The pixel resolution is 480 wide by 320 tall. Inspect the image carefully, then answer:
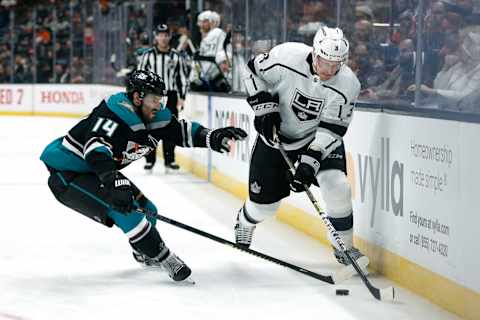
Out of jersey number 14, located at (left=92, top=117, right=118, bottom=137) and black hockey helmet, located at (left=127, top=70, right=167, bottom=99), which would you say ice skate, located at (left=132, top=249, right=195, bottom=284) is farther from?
black hockey helmet, located at (left=127, top=70, right=167, bottom=99)

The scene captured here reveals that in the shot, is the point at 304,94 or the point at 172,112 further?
the point at 172,112

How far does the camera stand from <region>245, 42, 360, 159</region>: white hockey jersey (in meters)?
4.96

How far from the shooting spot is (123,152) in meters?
4.72

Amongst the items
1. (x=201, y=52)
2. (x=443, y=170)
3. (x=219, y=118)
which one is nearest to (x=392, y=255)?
(x=443, y=170)

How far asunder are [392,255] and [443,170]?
74 cm

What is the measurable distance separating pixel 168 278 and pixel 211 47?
540cm

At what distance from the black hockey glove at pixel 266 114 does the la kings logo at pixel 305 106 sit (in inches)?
3.8

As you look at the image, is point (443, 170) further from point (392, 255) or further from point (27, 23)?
point (27, 23)

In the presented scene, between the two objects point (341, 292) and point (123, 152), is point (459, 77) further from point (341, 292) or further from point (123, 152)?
point (123, 152)

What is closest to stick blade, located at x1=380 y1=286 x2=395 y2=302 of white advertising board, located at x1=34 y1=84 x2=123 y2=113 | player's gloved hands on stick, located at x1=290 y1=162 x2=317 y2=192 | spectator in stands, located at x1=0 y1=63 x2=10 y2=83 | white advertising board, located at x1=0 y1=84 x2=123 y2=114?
player's gloved hands on stick, located at x1=290 y1=162 x2=317 y2=192

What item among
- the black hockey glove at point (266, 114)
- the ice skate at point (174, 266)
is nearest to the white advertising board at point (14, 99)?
the black hockey glove at point (266, 114)

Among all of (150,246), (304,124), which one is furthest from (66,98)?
(150,246)

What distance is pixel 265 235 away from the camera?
21.0ft

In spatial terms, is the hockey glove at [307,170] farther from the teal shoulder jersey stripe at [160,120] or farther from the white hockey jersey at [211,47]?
the white hockey jersey at [211,47]
